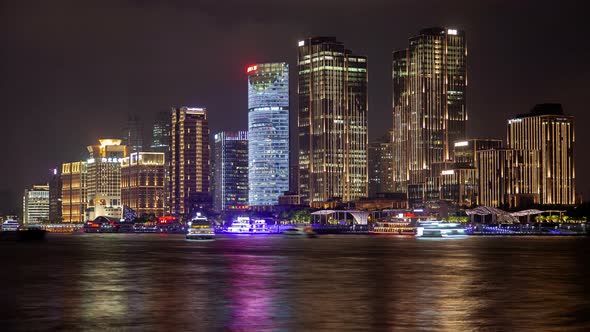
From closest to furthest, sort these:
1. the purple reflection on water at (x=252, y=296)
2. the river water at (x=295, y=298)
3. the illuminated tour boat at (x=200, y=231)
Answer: the river water at (x=295, y=298) → the purple reflection on water at (x=252, y=296) → the illuminated tour boat at (x=200, y=231)

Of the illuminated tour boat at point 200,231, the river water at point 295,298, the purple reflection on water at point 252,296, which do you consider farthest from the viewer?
the illuminated tour boat at point 200,231

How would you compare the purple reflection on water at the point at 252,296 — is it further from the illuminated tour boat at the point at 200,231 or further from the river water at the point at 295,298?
the illuminated tour boat at the point at 200,231

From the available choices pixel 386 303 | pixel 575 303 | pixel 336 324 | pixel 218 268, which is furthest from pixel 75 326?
pixel 218 268

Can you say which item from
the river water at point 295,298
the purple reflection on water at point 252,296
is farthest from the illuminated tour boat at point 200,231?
the purple reflection on water at point 252,296

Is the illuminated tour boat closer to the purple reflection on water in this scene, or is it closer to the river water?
the river water

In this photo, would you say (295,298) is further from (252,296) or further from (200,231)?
(200,231)

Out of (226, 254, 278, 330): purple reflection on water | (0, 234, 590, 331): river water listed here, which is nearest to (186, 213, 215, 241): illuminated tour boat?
(0, 234, 590, 331): river water

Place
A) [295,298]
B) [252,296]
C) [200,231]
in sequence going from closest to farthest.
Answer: [295,298] < [252,296] < [200,231]

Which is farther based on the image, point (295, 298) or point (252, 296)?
point (252, 296)

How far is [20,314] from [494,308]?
22.2 m

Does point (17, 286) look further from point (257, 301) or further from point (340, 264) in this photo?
point (340, 264)

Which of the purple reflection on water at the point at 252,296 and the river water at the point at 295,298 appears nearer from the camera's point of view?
the river water at the point at 295,298

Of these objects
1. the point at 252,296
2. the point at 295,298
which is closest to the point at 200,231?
the point at 252,296

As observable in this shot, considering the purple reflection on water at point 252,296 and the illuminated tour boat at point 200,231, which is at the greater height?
the illuminated tour boat at point 200,231
